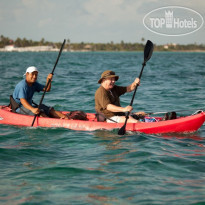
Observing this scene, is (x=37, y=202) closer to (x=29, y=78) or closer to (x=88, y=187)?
(x=88, y=187)

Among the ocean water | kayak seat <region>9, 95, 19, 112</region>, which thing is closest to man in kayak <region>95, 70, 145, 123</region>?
the ocean water

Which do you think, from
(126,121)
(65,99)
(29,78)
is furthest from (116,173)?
(65,99)

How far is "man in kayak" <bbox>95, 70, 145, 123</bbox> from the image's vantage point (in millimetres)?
8273

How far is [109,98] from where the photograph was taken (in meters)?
8.55

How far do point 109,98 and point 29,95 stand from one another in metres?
2.04

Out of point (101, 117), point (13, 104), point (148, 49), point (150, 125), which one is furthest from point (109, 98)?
point (13, 104)

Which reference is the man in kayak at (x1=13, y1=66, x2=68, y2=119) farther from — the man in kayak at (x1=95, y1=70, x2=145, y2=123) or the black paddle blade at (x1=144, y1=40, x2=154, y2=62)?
the black paddle blade at (x1=144, y1=40, x2=154, y2=62)

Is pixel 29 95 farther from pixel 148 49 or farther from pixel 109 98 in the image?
pixel 148 49

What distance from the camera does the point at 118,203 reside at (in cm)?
489

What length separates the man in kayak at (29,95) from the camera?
903 cm

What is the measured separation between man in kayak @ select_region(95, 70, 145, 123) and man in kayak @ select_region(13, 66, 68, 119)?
4.63 feet

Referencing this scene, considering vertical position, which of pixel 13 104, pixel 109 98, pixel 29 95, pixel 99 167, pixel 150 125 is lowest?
pixel 99 167

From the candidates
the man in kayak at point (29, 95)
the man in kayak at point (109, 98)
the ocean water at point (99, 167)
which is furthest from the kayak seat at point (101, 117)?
the man in kayak at point (29, 95)

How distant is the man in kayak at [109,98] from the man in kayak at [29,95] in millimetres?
1413
